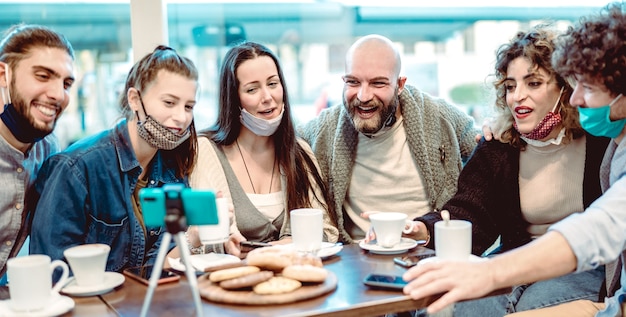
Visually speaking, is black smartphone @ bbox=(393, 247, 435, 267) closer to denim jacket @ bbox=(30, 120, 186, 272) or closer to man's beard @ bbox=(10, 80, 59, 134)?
denim jacket @ bbox=(30, 120, 186, 272)

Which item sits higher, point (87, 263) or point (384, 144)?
point (384, 144)

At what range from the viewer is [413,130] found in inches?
102

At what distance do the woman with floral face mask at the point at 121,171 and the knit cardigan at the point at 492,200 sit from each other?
3.20 ft

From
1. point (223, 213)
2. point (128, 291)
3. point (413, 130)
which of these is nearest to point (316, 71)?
point (413, 130)

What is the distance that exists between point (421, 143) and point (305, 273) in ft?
3.93

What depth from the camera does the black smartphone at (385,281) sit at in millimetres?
1494

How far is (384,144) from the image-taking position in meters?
2.63

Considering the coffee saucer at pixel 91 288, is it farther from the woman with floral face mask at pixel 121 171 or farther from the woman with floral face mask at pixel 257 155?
the woman with floral face mask at pixel 257 155

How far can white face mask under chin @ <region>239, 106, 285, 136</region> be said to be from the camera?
93.8 inches

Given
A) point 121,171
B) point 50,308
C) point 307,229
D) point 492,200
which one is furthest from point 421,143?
A: point 50,308

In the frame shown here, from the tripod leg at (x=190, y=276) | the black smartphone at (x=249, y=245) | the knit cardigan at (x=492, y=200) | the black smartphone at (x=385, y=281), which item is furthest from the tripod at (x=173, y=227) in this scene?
the knit cardigan at (x=492, y=200)

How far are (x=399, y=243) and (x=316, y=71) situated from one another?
5.95 ft

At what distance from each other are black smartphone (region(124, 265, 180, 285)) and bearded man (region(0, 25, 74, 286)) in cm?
52

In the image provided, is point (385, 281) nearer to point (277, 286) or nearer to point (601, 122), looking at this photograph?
point (277, 286)
